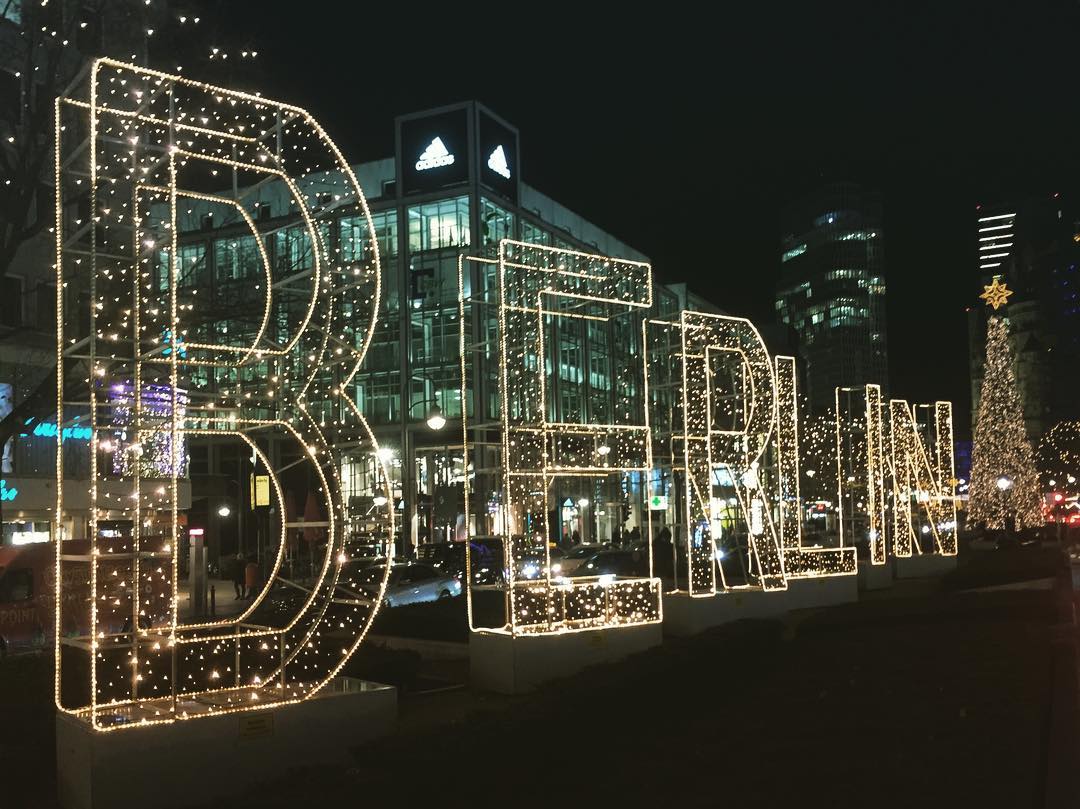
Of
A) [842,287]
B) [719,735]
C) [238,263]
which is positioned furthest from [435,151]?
[842,287]

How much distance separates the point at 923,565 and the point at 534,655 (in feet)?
63.4

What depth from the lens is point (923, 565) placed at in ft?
94.9

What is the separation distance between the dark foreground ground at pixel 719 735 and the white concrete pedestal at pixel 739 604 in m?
2.26

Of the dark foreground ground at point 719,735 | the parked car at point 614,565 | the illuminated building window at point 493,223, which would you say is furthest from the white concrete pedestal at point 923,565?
the illuminated building window at point 493,223

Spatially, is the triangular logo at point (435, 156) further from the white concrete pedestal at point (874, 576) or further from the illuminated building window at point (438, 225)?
the white concrete pedestal at point (874, 576)

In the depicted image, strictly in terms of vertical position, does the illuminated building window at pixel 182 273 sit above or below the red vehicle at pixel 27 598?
above

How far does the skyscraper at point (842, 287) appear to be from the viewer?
187875 millimetres

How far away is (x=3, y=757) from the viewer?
27.9ft

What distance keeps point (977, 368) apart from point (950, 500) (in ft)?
298

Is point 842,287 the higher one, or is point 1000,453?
point 842,287

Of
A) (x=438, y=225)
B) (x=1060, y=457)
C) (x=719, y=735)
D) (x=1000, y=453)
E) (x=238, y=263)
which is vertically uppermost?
(x=438, y=225)

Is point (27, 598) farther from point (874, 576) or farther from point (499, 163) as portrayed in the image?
point (499, 163)

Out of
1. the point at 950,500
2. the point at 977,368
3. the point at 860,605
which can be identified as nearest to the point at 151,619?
the point at 860,605

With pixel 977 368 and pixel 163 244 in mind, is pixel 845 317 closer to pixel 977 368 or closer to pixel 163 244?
pixel 977 368
